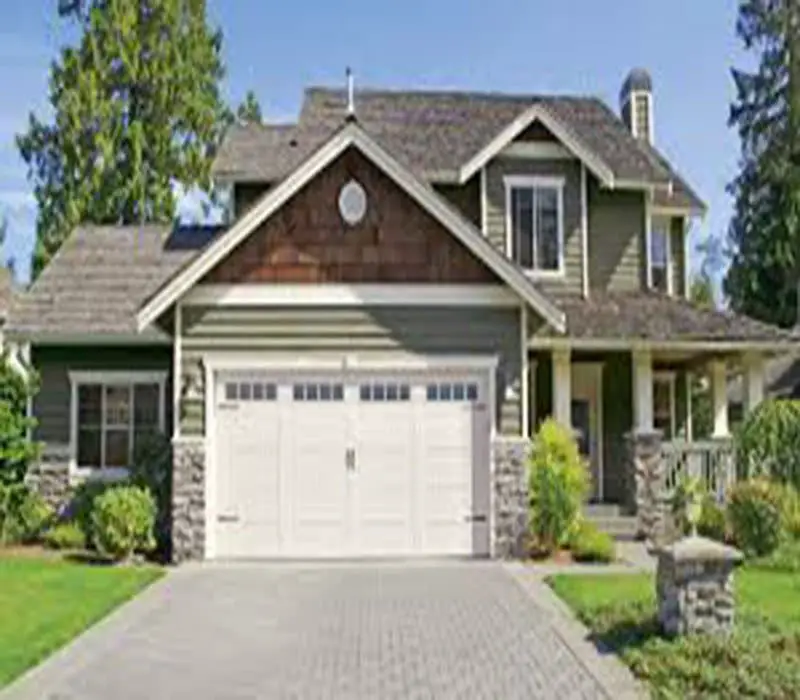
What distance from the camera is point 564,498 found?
16891mm

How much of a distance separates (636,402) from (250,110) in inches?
842

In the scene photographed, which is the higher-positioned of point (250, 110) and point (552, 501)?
point (250, 110)

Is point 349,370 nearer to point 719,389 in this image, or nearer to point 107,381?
point 107,381

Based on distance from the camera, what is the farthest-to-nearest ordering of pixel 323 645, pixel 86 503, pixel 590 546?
pixel 86 503
pixel 590 546
pixel 323 645

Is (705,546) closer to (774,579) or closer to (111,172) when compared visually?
(774,579)

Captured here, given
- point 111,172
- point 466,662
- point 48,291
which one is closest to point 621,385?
point 48,291

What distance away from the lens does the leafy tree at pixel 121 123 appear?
3291 cm

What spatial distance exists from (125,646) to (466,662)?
3.22 m

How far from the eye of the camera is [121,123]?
3325 centimetres

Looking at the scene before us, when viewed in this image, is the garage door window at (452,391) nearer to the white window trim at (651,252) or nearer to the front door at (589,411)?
the front door at (589,411)

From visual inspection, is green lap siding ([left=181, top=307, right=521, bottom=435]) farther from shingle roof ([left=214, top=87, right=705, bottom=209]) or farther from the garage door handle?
shingle roof ([left=214, top=87, right=705, bottom=209])

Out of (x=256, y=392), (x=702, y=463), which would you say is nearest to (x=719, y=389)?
(x=702, y=463)

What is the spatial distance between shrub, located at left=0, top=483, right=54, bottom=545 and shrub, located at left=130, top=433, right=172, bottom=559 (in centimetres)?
189

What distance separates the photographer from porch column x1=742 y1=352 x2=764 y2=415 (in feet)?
68.4
